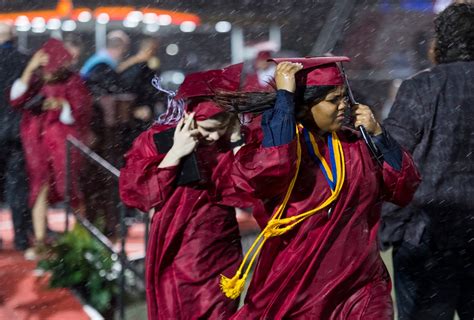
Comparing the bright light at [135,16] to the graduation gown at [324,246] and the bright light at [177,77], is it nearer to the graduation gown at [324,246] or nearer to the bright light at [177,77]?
the bright light at [177,77]

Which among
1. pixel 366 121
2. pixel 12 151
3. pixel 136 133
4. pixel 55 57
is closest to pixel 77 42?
pixel 136 133

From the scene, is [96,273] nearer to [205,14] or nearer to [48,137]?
[48,137]

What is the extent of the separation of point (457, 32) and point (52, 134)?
12.5ft

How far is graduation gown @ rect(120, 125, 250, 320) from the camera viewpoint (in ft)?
14.0

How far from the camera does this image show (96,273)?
618cm

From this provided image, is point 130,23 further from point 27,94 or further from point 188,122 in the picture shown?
point 188,122

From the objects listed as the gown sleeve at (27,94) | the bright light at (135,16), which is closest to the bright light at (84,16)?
the bright light at (135,16)

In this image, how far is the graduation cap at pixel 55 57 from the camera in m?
7.02

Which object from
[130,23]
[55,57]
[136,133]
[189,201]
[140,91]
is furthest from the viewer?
[130,23]

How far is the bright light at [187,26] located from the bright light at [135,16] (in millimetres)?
686

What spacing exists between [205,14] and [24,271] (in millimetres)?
6052

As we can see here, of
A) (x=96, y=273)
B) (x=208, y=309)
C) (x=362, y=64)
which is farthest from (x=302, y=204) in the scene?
(x=362, y=64)

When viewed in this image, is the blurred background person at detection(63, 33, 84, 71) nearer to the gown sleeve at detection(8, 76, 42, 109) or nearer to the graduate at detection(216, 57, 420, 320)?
the gown sleeve at detection(8, 76, 42, 109)

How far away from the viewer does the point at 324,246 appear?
3.52 m
